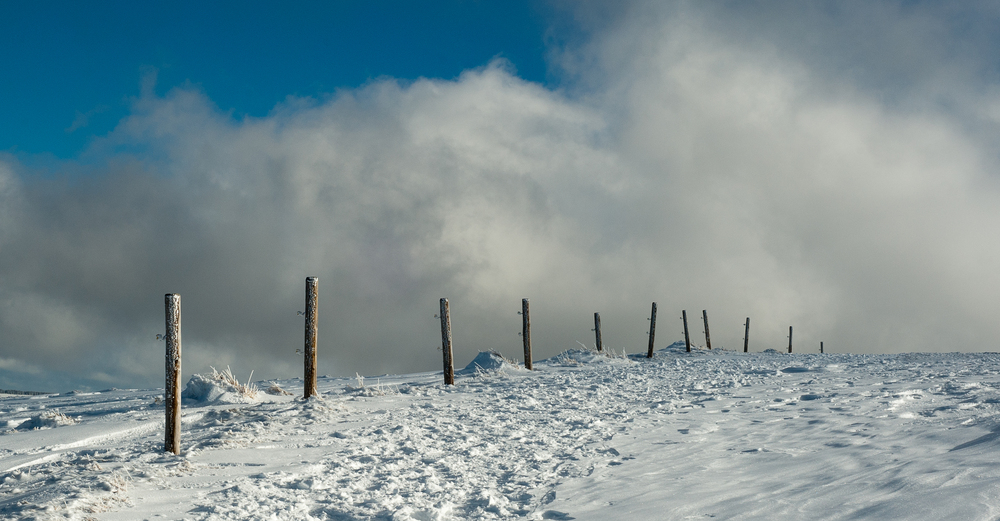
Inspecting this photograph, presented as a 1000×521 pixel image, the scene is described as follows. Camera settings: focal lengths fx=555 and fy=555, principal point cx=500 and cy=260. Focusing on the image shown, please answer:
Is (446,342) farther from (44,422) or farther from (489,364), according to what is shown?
(44,422)

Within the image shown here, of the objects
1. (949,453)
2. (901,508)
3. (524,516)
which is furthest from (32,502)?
(949,453)

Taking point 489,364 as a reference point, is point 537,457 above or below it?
below

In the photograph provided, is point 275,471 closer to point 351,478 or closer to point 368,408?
point 351,478

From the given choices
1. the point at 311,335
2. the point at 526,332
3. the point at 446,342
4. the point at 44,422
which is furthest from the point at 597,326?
the point at 44,422

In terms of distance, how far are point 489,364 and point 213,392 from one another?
8.42m

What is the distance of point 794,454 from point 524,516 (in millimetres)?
2965

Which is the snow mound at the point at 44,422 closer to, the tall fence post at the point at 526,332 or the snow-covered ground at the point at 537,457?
the snow-covered ground at the point at 537,457

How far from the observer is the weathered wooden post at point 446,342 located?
45.1 feet

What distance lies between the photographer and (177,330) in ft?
23.0

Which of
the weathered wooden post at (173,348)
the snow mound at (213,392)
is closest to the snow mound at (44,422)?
the snow mound at (213,392)

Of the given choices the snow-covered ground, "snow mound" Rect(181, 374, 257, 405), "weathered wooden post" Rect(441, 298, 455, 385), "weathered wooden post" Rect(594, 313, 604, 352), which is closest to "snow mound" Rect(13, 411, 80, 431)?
the snow-covered ground

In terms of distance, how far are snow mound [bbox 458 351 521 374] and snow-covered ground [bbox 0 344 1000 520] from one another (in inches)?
244

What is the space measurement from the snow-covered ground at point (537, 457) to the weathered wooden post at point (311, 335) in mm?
779

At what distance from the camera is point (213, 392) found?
34.4 feet
